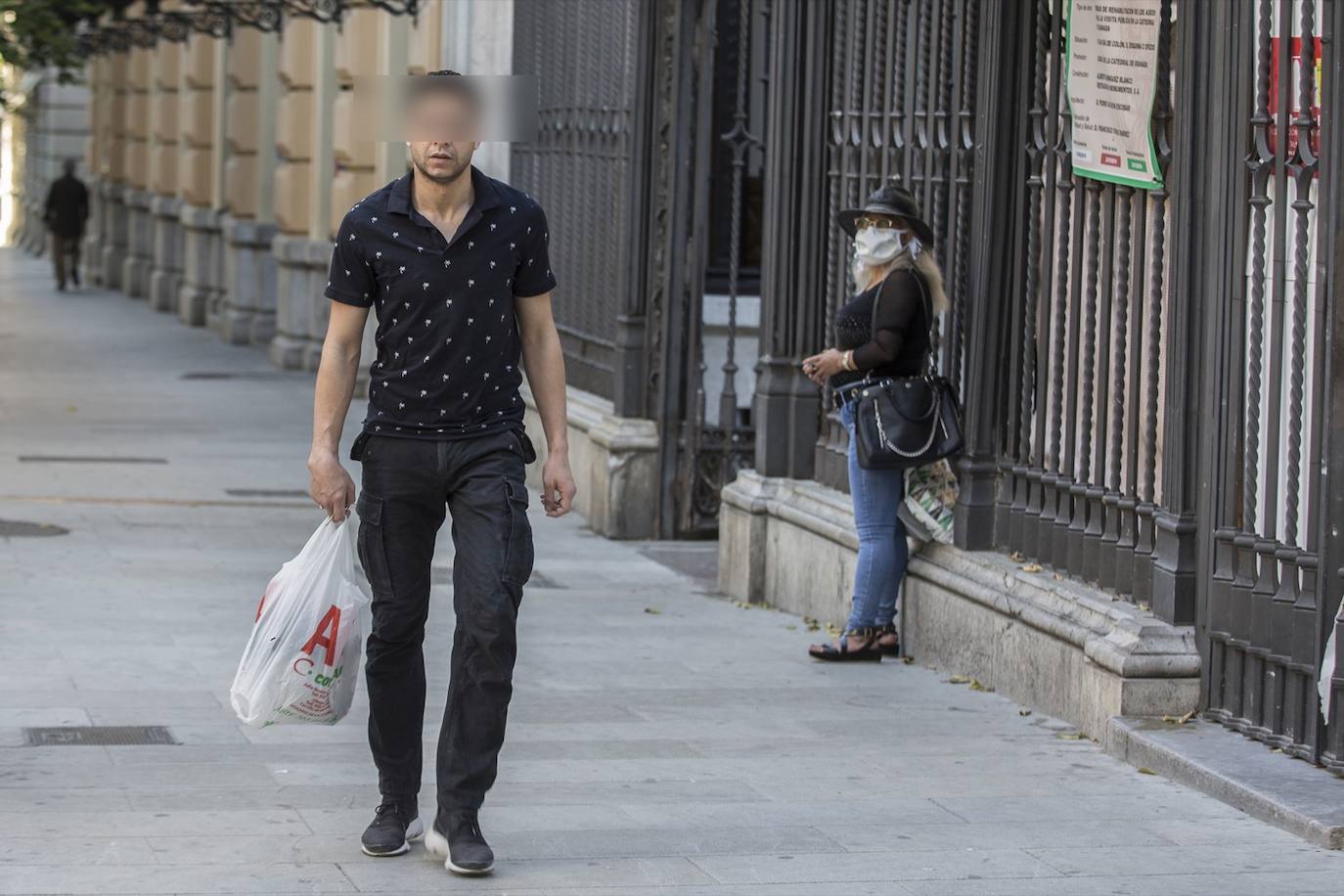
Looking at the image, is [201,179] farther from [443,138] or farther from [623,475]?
[443,138]

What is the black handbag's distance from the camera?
8.66 m

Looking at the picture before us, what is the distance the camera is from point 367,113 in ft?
20.5

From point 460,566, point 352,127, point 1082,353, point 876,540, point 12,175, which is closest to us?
point 460,566

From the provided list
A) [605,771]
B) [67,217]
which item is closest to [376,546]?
[605,771]

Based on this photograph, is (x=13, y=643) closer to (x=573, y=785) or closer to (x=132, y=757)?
(x=132, y=757)

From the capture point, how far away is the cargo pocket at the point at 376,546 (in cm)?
577

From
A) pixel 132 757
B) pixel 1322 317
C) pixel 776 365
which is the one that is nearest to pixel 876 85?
pixel 776 365

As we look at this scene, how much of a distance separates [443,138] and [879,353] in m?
3.30

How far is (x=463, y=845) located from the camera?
5680 mm

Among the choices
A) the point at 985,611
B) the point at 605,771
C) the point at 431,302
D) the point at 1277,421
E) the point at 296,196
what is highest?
the point at 296,196

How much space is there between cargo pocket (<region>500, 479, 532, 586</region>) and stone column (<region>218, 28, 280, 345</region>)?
20.3m

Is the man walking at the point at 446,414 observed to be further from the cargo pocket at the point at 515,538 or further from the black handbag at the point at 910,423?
the black handbag at the point at 910,423

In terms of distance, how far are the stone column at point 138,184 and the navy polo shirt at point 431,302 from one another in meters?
28.8

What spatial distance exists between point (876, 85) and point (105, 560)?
4.05 m
